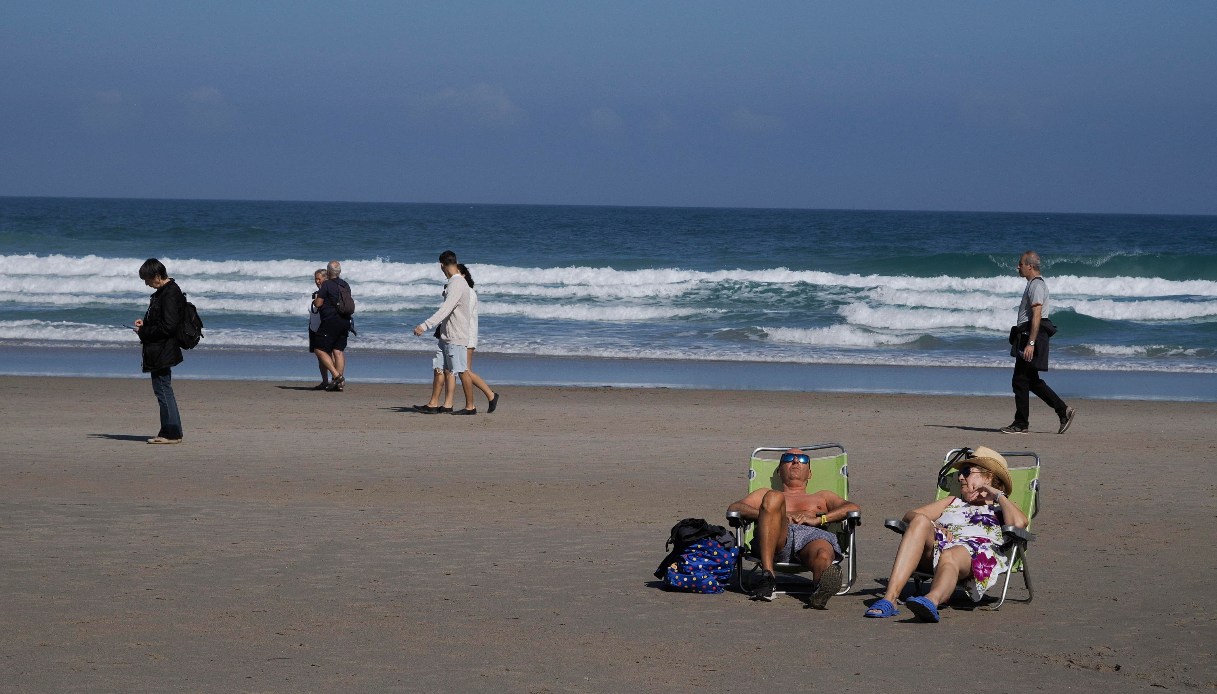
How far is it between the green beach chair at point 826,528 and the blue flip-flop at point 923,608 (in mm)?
410

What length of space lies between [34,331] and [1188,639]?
21251 millimetres

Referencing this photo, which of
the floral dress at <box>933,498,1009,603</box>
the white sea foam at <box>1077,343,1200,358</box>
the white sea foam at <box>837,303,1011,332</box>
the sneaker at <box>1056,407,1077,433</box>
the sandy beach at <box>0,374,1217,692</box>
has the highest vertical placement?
the white sea foam at <box>837,303,1011,332</box>

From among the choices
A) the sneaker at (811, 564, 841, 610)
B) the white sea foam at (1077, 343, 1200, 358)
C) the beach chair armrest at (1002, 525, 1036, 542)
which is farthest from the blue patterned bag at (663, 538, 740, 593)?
the white sea foam at (1077, 343, 1200, 358)

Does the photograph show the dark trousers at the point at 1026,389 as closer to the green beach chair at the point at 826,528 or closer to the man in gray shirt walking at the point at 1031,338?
the man in gray shirt walking at the point at 1031,338

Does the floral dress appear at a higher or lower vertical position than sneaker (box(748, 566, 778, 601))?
higher

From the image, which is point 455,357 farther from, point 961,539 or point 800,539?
point 961,539

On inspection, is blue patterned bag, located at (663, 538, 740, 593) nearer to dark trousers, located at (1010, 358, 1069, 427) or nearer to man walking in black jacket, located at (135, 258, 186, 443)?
man walking in black jacket, located at (135, 258, 186, 443)

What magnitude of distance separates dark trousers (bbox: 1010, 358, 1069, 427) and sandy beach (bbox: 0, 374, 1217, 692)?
0.33 meters

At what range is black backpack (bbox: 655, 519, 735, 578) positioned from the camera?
6.04 meters

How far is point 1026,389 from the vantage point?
1126 centimetres

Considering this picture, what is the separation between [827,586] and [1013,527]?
940mm

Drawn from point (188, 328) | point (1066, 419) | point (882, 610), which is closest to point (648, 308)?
point (1066, 419)

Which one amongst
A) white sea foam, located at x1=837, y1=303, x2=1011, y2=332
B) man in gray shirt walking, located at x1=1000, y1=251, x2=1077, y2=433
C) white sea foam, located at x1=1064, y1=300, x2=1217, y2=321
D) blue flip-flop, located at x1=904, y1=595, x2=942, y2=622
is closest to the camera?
blue flip-flop, located at x1=904, y1=595, x2=942, y2=622

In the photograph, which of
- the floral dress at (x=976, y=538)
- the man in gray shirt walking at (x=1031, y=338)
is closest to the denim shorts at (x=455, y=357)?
the man in gray shirt walking at (x=1031, y=338)
